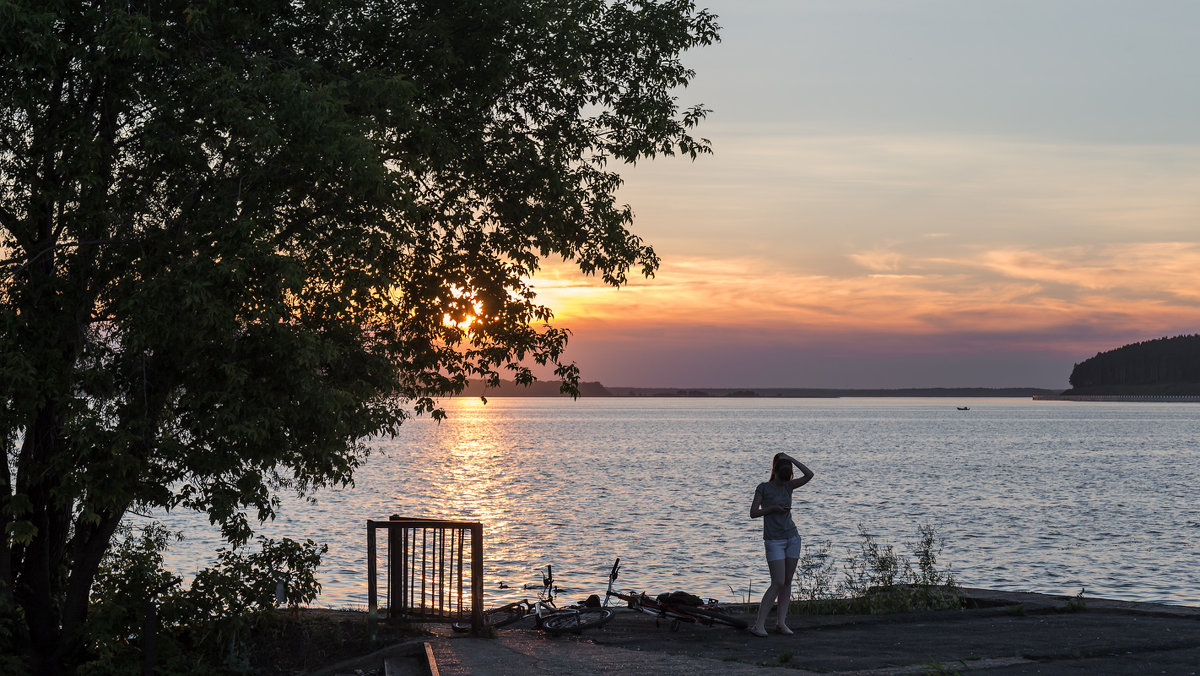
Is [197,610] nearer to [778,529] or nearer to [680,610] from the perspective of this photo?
[680,610]

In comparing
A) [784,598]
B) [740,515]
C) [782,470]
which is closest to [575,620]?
[784,598]

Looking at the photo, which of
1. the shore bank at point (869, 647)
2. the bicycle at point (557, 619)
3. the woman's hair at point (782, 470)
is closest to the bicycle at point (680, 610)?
the shore bank at point (869, 647)

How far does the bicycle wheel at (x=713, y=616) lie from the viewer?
555 inches

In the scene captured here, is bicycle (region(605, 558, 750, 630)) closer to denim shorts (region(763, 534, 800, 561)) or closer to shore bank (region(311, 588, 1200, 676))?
shore bank (region(311, 588, 1200, 676))

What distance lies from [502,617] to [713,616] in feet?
10.5

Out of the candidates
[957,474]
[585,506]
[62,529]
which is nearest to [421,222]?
[62,529]

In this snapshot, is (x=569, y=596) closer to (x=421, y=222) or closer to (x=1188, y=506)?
(x=421, y=222)

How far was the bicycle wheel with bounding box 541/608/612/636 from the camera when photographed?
13.8 metres

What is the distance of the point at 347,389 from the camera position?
13188 millimetres

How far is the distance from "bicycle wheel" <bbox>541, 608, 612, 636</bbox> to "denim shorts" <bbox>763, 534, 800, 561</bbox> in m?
2.26

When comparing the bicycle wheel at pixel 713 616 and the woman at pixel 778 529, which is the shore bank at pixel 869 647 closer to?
the bicycle wheel at pixel 713 616

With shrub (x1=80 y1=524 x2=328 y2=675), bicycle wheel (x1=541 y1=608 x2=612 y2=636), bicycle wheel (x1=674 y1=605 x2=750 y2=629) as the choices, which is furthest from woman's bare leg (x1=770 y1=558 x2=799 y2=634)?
shrub (x1=80 y1=524 x2=328 y2=675)

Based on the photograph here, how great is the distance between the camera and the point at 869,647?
1281 centimetres

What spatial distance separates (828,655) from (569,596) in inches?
560
